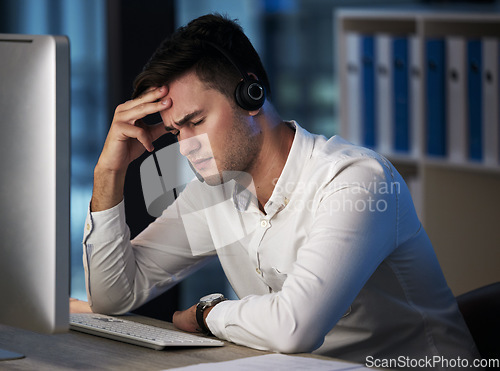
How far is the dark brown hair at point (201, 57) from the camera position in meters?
1.42

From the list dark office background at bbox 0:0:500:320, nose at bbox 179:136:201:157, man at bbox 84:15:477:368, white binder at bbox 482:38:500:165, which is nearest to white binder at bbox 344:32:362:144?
dark office background at bbox 0:0:500:320

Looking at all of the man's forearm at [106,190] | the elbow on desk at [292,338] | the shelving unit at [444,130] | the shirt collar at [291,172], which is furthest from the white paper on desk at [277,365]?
the shelving unit at [444,130]

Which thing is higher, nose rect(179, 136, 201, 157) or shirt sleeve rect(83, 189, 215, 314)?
nose rect(179, 136, 201, 157)

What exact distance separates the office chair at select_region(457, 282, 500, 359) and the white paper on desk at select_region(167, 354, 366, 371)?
22.5 inches

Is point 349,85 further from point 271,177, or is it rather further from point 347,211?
point 347,211

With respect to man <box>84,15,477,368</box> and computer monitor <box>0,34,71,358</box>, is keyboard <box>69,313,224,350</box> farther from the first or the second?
computer monitor <box>0,34,71,358</box>

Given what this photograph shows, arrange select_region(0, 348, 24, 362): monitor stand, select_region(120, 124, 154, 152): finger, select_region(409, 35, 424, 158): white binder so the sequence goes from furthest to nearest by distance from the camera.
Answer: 1. select_region(409, 35, 424, 158): white binder
2. select_region(120, 124, 154, 152): finger
3. select_region(0, 348, 24, 362): monitor stand

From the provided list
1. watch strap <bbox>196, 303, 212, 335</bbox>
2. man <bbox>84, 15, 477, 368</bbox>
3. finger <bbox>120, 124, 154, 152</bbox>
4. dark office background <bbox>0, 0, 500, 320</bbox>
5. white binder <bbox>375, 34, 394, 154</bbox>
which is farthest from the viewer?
white binder <bbox>375, 34, 394, 154</bbox>

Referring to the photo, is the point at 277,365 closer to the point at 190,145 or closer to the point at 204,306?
the point at 204,306

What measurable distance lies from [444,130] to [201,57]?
1380 mm

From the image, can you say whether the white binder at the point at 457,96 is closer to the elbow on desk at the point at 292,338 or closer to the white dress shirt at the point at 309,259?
the white dress shirt at the point at 309,259

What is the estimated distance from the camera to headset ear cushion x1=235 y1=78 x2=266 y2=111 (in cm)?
142

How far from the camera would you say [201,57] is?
143 centimetres

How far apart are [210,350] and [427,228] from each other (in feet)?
5.69
